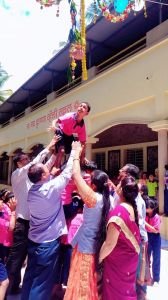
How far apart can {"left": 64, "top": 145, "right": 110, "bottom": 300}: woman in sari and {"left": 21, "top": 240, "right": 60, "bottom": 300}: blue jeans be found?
194 mm

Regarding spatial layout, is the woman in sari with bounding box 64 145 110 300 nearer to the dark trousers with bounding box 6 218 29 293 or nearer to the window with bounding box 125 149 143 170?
the dark trousers with bounding box 6 218 29 293

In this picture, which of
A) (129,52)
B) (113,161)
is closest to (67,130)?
(129,52)

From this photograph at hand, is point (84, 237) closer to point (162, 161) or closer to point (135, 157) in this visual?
point (162, 161)

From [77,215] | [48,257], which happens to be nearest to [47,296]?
[48,257]

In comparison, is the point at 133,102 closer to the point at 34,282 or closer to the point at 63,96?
the point at 63,96

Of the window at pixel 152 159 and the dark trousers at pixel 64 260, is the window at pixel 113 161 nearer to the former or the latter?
the window at pixel 152 159

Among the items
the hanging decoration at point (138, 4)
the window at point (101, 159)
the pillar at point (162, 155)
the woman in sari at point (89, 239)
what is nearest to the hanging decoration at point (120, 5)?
the hanging decoration at point (138, 4)

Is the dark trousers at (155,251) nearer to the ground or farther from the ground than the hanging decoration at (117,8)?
nearer to the ground

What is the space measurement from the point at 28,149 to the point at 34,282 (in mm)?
14365

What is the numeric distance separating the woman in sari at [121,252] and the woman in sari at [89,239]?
122 mm

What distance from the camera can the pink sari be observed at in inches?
94.0

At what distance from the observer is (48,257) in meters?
2.70

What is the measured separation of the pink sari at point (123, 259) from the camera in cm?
239

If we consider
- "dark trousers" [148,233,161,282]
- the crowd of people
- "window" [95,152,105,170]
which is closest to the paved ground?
"dark trousers" [148,233,161,282]
